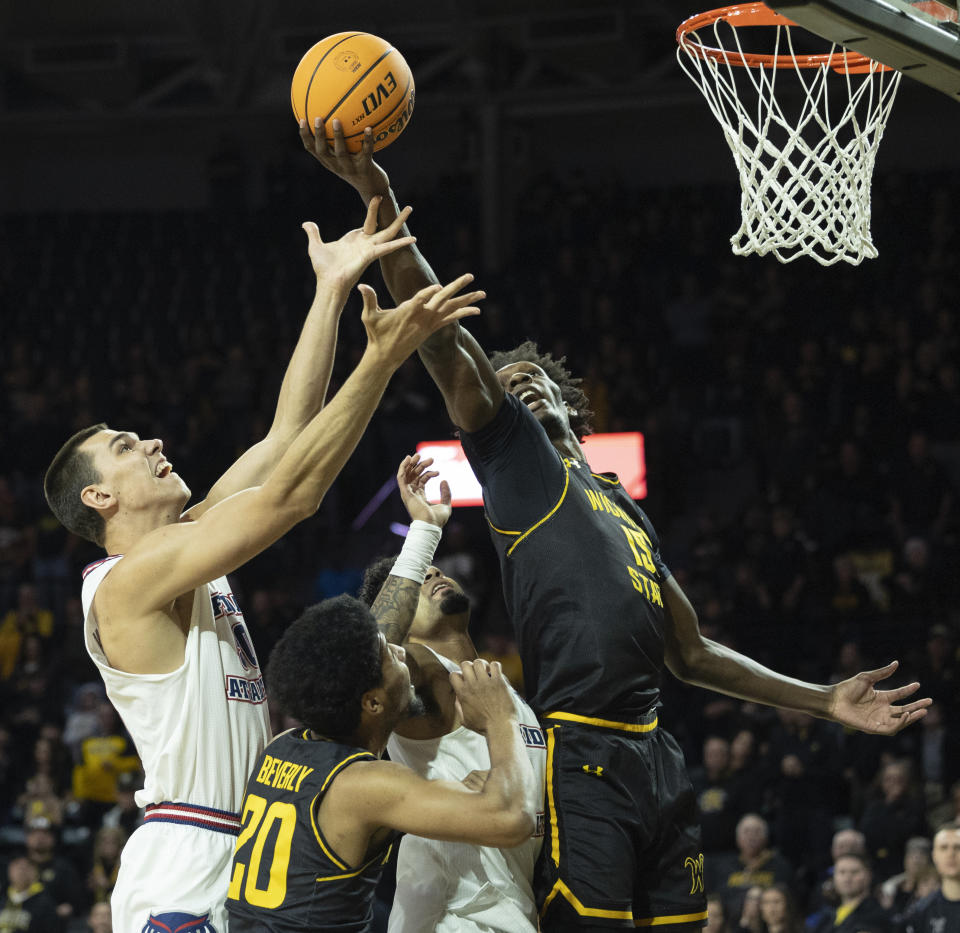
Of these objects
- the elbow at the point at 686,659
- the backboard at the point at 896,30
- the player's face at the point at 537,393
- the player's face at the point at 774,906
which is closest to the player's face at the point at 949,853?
the player's face at the point at 774,906

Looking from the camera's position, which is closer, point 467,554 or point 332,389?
point 467,554

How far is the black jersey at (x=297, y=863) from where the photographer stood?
9.80ft

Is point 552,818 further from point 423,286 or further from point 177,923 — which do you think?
point 423,286

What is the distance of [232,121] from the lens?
1658 centimetres

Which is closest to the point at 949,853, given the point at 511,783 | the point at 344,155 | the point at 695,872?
the point at 695,872

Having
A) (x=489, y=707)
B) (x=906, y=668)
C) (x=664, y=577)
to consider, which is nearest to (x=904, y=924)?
(x=906, y=668)

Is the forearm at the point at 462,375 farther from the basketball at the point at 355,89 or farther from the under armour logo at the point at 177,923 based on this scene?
the under armour logo at the point at 177,923

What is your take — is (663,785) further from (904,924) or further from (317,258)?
(904,924)

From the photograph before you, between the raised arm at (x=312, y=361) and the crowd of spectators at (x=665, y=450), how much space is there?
14.7ft

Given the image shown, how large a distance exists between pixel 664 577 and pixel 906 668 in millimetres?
5853

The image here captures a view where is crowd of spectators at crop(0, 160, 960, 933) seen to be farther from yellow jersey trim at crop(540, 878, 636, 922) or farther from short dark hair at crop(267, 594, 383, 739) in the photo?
short dark hair at crop(267, 594, 383, 739)

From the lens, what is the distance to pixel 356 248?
342 cm

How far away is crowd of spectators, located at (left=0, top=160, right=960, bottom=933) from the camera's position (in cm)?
842

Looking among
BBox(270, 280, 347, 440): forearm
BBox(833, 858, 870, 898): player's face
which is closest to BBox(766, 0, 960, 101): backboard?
BBox(270, 280, 347, 440): forearm
